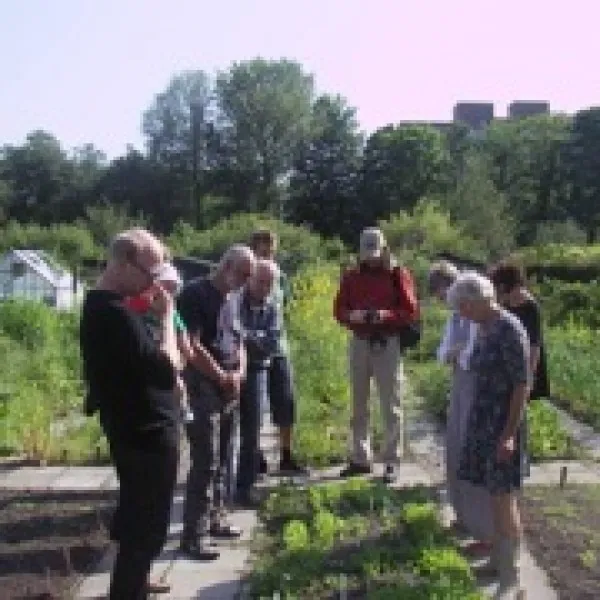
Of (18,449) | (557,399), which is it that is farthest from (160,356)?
(557,399)

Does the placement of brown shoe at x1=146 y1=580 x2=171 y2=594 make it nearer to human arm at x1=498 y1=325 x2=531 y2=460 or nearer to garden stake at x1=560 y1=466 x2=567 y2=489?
human arm at x1=498 y1=325 x2=531 y2=460

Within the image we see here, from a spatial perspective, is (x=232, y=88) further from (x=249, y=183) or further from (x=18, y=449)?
(x=18, y=449)

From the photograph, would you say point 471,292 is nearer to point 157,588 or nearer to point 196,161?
point 157,588

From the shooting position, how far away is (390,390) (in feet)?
26.4

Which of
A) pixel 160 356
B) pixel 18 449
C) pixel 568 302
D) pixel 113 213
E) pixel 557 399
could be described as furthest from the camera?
pixel 113 213

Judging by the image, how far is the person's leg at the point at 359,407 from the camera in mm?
8117

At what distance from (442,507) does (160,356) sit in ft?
10.4

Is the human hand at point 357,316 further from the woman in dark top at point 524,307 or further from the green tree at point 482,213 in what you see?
the green tree at point 482,213

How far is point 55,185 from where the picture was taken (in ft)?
246

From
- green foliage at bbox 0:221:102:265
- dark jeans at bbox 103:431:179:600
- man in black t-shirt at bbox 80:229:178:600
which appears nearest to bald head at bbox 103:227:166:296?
man in black t-shirt at bbox 80:229:178:600

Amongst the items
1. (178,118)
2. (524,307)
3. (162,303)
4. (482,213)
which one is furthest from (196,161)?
(162,303)

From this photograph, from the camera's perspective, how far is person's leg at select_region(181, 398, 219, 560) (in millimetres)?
5895

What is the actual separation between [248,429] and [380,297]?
1.41 metres

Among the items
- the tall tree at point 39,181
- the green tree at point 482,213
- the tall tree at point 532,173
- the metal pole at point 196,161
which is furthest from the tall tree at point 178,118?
the green tree at point 482,213
